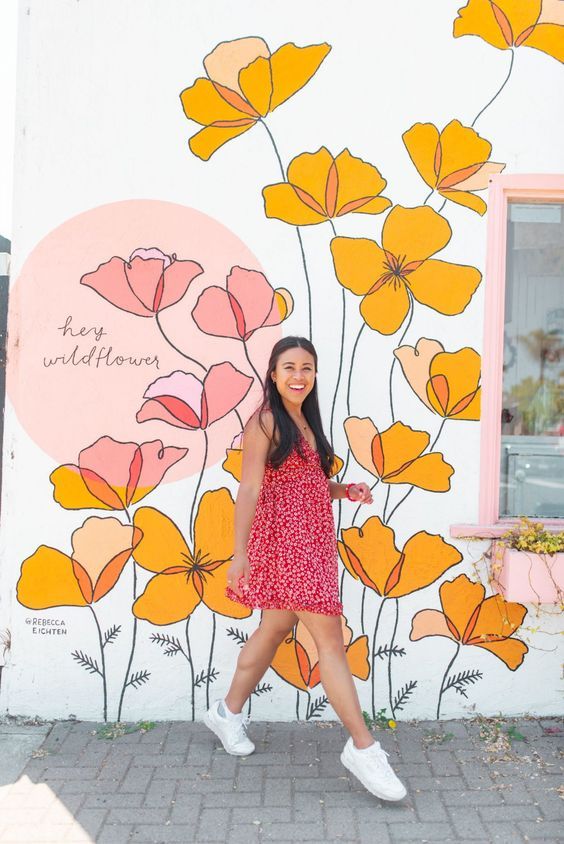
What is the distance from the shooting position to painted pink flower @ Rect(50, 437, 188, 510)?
3707mm

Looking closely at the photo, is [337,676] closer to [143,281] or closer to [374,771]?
[374,771]

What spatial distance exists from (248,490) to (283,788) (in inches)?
48.0

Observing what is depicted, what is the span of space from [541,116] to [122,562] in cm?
294

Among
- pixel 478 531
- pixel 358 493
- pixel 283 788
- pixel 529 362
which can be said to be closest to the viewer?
pixel 283 788

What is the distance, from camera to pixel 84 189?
3.70 m

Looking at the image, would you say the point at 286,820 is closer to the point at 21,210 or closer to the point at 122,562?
the point at 122,562

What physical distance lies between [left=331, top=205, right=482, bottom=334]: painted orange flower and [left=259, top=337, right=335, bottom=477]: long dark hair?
1.97 feet

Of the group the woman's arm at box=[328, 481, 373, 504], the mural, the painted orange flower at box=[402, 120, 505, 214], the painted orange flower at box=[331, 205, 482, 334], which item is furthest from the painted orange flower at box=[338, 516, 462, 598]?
the painted orange flower at box=[402, 120, 505, 214]

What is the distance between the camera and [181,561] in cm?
372

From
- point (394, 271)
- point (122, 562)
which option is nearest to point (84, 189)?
point (394, 271)

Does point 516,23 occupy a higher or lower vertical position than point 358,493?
higher

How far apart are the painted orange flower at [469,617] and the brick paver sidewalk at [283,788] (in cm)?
40

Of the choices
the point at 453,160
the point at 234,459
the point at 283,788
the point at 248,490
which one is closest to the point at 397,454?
the point at 234,459

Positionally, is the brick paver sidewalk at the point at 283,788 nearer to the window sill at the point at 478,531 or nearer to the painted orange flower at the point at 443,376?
the window sill at the point at 478,531
